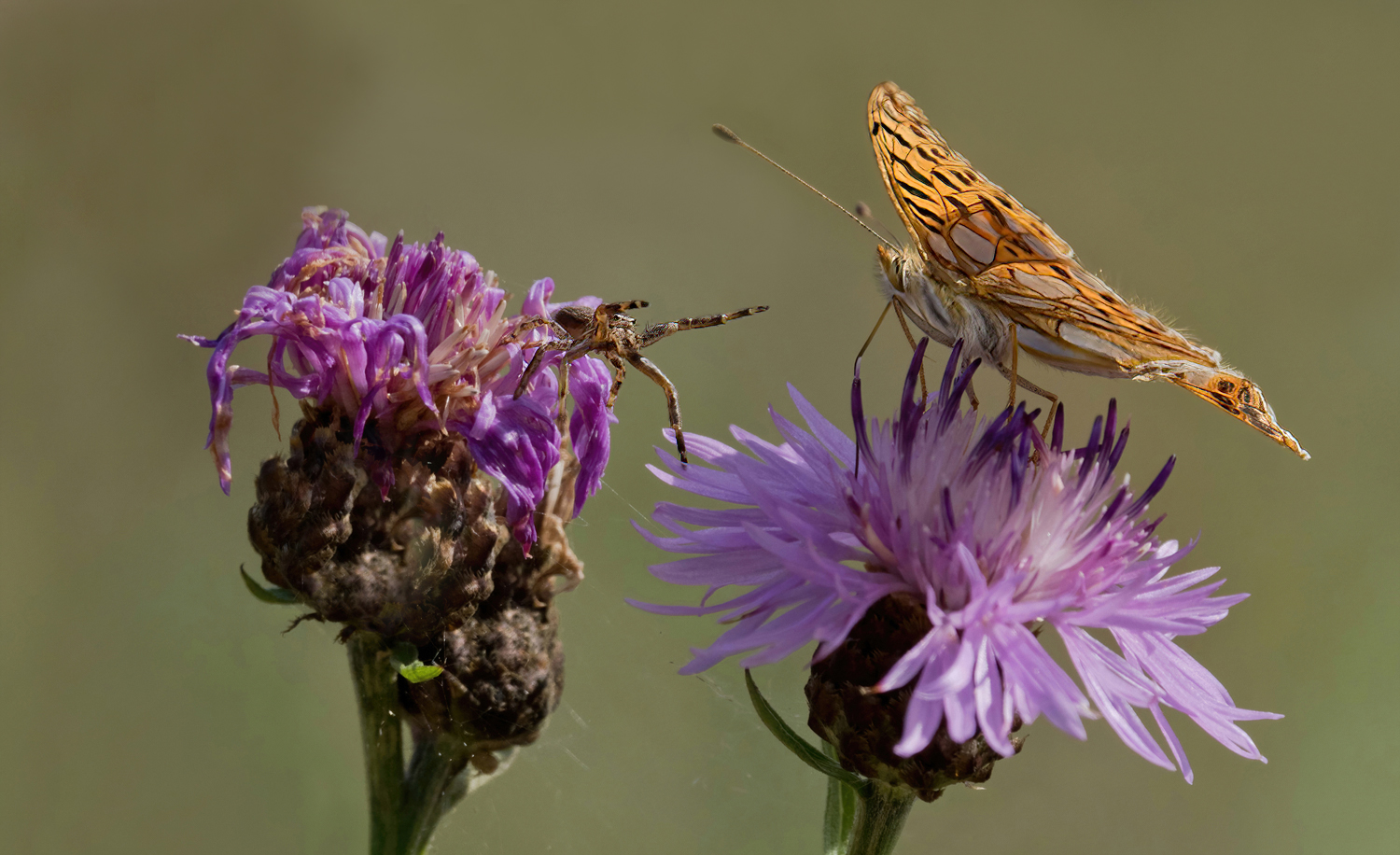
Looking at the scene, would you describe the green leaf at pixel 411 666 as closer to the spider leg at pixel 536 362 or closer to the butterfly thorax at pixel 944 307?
the spider leg at pixel 536 362

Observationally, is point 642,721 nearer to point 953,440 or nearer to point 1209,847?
point 953,440

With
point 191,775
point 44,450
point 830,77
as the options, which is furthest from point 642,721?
point 830,77

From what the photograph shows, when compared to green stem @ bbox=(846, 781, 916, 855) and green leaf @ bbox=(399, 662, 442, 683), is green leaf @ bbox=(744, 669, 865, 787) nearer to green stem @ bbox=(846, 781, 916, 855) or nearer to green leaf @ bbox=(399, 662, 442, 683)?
green stem @ bbox=(846, 781, 916, 855)

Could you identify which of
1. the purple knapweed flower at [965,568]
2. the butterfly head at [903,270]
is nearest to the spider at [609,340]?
the purple knapweed flower at [965,568]

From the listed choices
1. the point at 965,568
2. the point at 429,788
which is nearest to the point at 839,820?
the point at 965,568

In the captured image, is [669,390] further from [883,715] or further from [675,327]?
[883,715]
